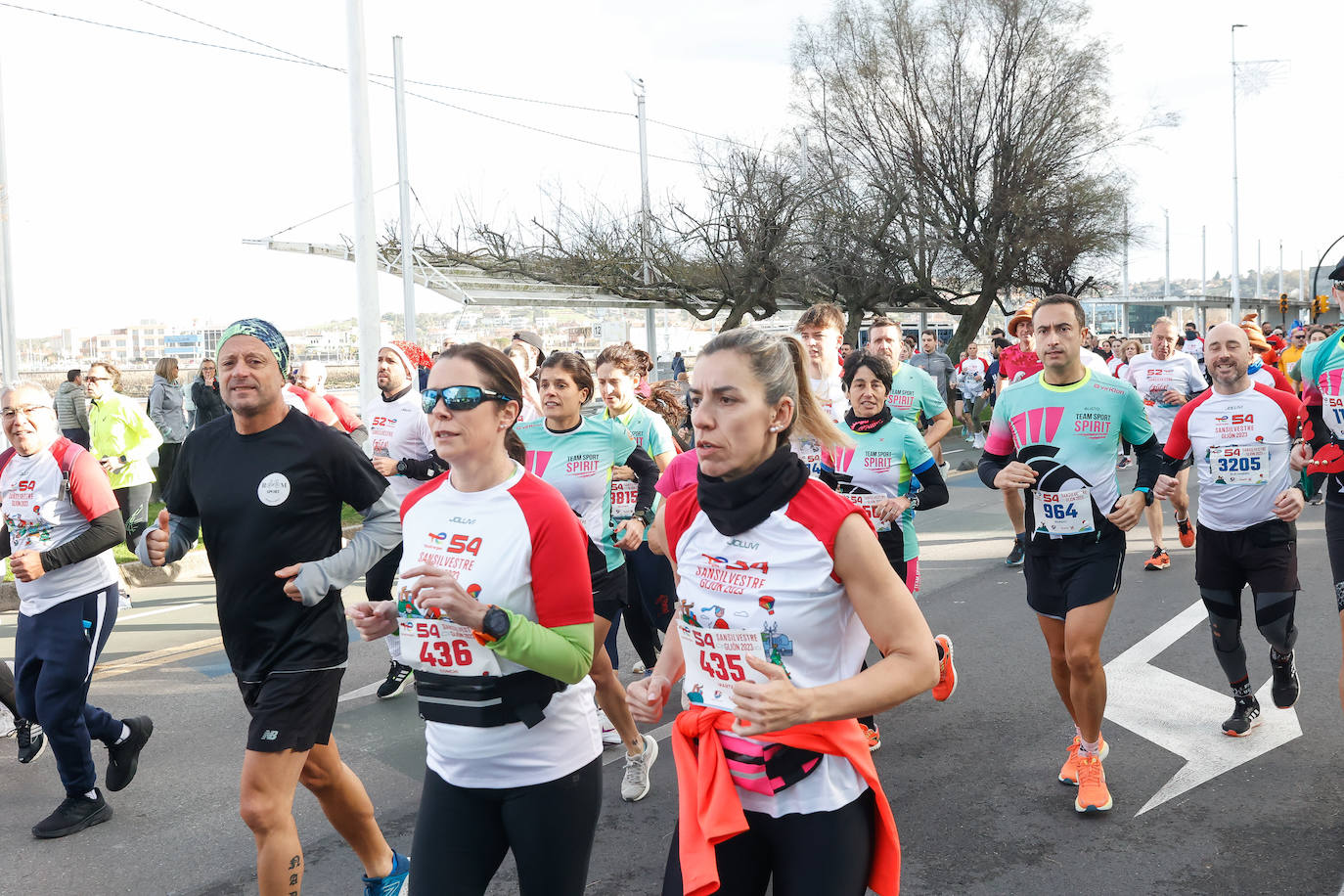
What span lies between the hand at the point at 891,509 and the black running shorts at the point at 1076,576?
762 millimetres

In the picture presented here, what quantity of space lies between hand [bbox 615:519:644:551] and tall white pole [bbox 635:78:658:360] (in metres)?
18.0

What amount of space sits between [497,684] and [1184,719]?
413 centimetres

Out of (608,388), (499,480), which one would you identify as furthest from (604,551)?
(499,480)

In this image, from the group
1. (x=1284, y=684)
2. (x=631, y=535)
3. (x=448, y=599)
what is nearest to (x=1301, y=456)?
(x=1284, y=684)

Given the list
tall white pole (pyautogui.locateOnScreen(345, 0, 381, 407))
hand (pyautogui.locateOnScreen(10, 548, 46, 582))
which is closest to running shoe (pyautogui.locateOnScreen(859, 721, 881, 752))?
hand (pyautogui.locateOnScreen(10, 548, 46, 582))

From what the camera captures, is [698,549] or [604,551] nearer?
[698,549]

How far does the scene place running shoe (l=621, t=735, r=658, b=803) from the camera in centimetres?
479

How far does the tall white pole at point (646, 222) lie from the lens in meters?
23.9

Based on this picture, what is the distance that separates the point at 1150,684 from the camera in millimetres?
6094

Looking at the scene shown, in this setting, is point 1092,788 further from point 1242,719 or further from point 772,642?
point 772,642

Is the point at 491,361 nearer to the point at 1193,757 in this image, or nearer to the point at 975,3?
the point at 1193,757

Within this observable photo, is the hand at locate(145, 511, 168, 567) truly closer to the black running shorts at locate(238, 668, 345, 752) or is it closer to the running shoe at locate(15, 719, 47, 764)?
the black running shorts at locate(238, 668, 345, 752)

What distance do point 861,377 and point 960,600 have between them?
3264 millimetres

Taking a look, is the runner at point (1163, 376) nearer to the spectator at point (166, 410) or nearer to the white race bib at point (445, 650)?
the white race bib at point (445, 650)
